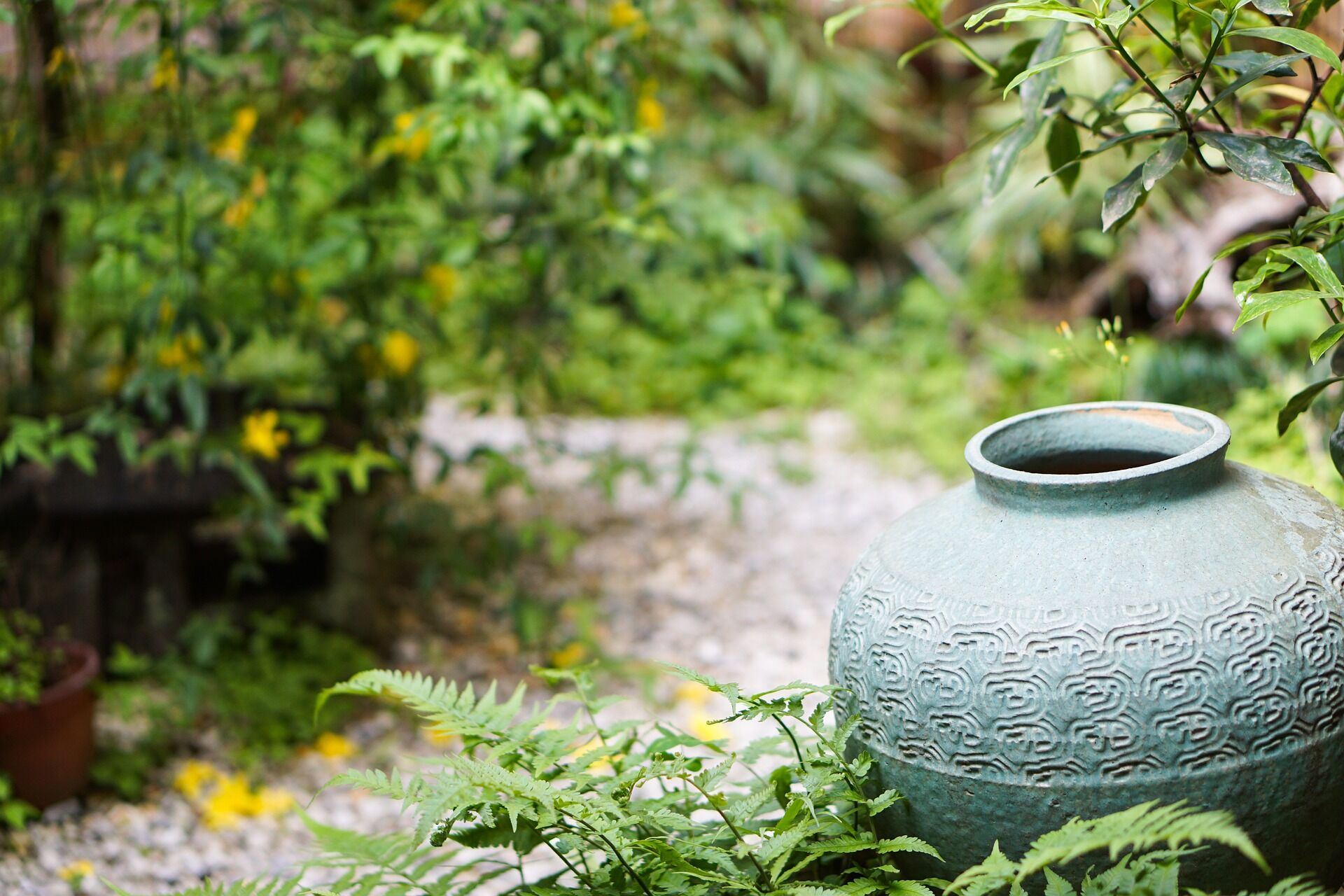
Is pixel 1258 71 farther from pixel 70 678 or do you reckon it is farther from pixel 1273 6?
pixel 70 678

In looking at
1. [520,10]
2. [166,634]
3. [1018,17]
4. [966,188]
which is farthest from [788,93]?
[1018,17]

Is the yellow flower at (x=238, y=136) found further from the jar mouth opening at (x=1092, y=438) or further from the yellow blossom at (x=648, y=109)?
the jar mouth opening at (x=1092, y=438)

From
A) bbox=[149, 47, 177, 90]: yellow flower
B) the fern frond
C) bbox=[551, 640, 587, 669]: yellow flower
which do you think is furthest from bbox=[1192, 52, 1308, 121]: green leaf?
bbox=[551, 640, 587, 669]: yellow flower

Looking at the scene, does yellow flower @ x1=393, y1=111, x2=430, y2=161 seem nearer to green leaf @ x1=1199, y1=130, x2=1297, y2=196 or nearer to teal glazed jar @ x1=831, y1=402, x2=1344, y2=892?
teal glazed jar @ x1=831, y1=402, x2=1344, y2=892

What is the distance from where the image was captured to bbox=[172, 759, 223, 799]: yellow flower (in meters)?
2.63

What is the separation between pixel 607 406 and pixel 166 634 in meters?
2.49

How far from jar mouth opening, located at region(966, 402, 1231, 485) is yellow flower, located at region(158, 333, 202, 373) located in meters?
1.70

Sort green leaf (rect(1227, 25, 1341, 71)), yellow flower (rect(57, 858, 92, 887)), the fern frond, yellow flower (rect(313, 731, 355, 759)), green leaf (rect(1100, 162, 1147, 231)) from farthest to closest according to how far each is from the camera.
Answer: yellow flower (rect(313, 731, 355, 759)) → yellow flower (rect(57, 858, 92, 887)) → green leaf (rect(1100, 162, 1147, 231)) → green leaf (rect(1227, 25, 1341, 71)) → the fern frond

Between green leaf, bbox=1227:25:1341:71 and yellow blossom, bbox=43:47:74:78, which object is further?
yellow blossom, bbox=43:47:74:78

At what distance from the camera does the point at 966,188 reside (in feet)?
16.8

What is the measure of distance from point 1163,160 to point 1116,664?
66 centimetres

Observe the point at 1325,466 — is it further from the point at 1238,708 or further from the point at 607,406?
the point at 607,406

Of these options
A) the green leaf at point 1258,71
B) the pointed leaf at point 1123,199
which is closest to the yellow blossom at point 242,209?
the pointed leaf at point 1123,199

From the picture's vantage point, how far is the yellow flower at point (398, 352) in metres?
2.96
